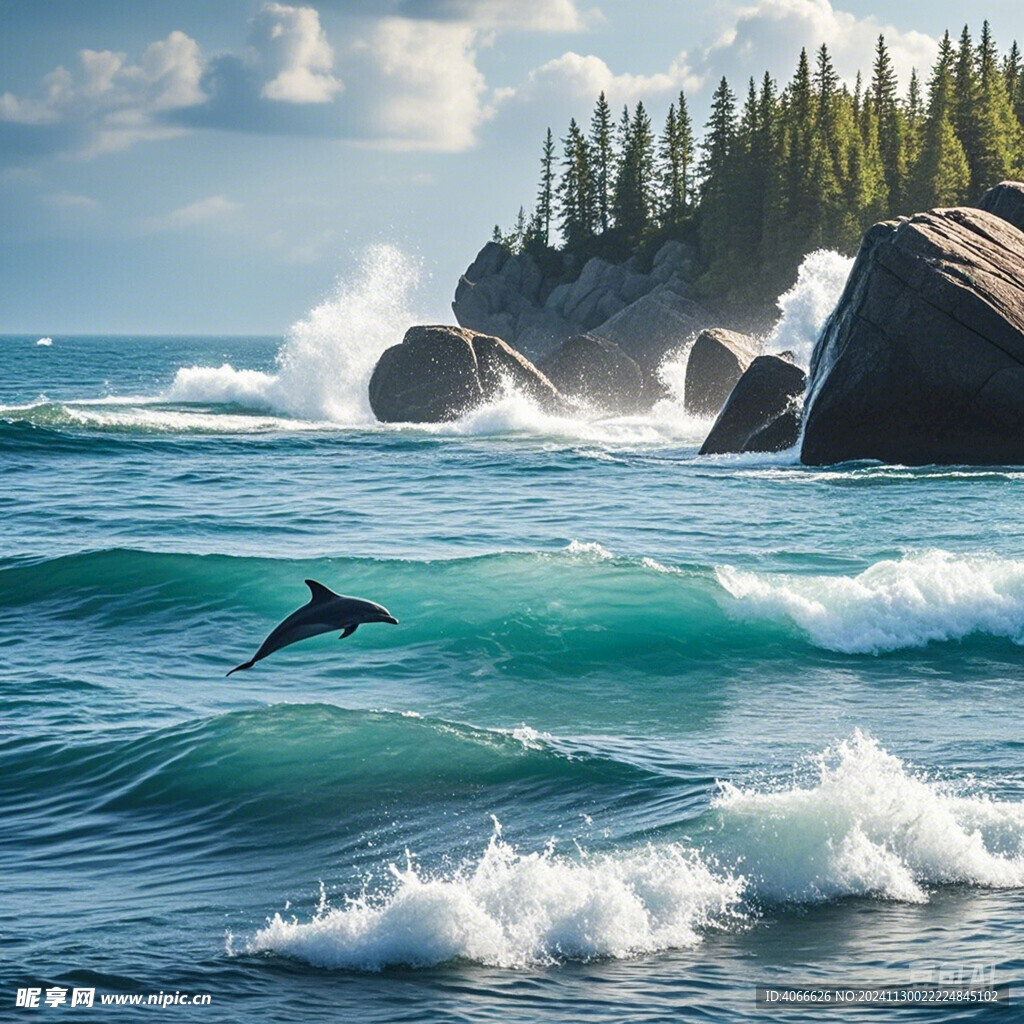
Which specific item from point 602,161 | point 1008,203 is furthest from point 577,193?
point 1008,203

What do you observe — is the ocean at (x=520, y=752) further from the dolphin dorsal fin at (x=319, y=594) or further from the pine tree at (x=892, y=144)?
the pine tree at (x=892, y=144)

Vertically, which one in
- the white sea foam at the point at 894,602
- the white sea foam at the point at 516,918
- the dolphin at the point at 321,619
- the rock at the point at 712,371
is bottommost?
the white sea foam at the point at 516,918

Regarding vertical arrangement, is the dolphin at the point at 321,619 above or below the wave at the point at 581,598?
above

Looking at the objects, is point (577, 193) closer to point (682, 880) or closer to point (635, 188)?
point (635, 188)

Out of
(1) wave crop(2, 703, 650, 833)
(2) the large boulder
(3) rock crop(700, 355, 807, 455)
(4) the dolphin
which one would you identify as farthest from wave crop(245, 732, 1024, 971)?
(2) the large boulder

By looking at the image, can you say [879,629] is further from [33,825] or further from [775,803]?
[33,825]

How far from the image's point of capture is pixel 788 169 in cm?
8638

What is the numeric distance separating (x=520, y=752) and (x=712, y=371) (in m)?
38.2

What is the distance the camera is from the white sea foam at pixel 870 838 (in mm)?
9922

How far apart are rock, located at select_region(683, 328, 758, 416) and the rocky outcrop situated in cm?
2270

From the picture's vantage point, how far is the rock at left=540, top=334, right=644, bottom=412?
214 ft

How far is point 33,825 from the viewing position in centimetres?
1166

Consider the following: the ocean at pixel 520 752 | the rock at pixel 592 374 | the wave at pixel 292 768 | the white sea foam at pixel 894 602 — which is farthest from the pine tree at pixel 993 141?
the wave at pixel 292 768

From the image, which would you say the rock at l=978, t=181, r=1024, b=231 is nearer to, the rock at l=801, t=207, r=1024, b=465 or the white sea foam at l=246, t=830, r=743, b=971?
the rock at l=801, t=207, r=1024, b=465
